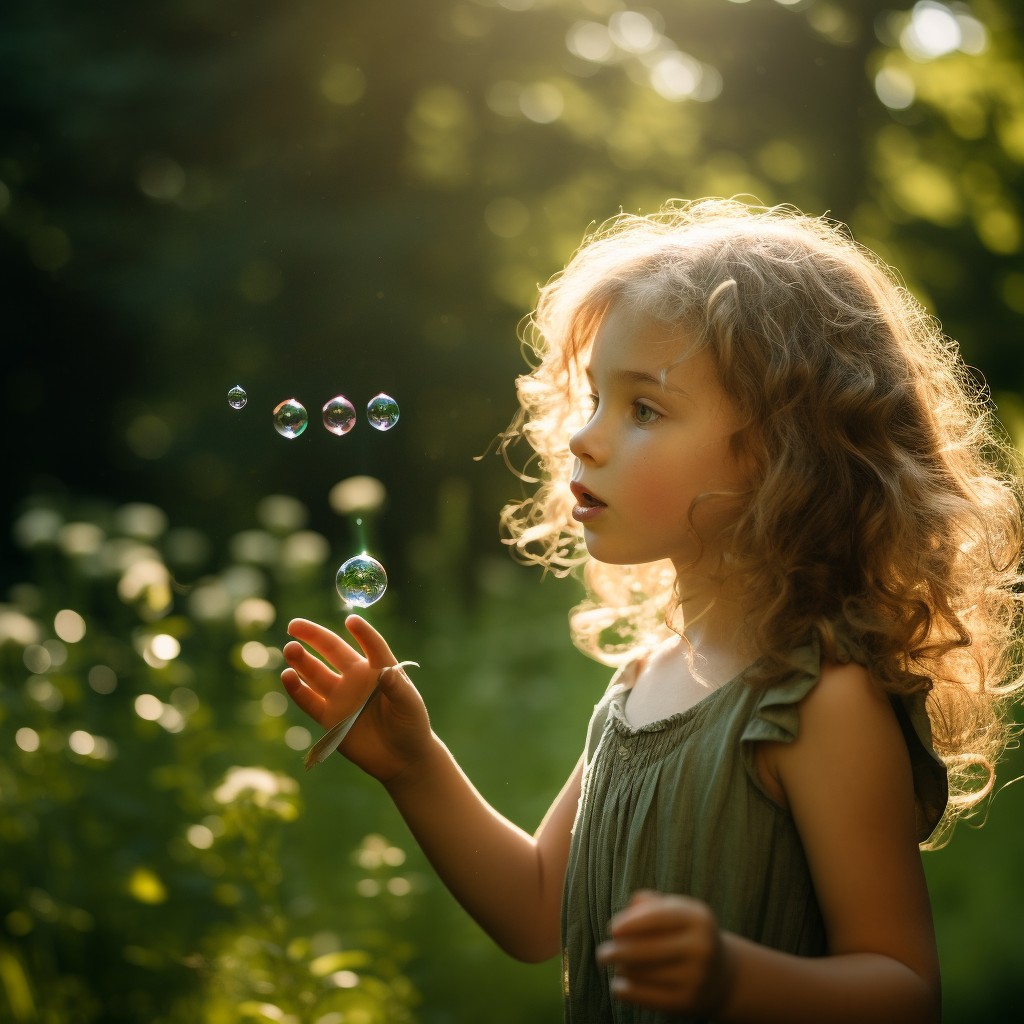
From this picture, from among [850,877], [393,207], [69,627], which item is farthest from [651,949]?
[393,207]

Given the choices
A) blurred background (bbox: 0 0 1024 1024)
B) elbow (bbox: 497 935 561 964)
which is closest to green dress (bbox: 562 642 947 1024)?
elbow (bbox: 497 935 561 964)

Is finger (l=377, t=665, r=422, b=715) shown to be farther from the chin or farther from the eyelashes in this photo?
the eyelashes

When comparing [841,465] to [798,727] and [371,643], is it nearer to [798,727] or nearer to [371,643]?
[798,727]

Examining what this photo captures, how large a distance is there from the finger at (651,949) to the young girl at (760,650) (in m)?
0.05

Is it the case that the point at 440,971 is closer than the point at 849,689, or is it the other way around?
the point at 849,689

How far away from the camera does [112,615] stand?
2172 mm

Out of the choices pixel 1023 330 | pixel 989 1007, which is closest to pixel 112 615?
pixel 989 1007

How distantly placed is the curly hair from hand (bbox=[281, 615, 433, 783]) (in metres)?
0.32

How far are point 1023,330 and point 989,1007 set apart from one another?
2.25 meters

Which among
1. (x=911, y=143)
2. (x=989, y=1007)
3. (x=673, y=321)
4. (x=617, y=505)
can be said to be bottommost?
(x=989, y=1007)

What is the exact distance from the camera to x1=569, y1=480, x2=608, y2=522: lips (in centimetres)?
102

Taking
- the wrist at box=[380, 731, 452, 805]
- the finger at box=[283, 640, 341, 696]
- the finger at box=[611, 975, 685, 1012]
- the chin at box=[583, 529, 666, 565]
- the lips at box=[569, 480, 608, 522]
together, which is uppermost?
the lips at box=[569, 480, 608, 522]

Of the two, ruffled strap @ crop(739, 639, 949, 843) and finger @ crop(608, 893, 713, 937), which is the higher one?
ruffled strap @ crop(739, 639, 949, 843)

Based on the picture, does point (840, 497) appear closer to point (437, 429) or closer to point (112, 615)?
point (112, 615)
